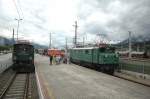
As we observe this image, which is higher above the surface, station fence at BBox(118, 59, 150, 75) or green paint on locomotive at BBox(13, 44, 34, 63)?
green paint on locomotive at BBox(13, 44, 34, 63)

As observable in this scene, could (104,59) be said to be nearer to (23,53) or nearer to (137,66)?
(137,66)

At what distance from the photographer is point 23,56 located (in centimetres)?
2836

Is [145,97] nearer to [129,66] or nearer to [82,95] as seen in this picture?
[82,95]

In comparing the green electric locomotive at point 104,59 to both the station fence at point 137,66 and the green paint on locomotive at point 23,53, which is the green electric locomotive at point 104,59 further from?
the green paint on locomotive at point 23,53

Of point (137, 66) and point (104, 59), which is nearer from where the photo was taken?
point (137, 66)

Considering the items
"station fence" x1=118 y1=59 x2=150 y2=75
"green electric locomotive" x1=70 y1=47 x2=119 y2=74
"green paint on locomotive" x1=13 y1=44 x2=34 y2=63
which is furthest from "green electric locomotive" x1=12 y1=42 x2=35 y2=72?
"station fence" x1=118 y1=59 x2=150 y2=75

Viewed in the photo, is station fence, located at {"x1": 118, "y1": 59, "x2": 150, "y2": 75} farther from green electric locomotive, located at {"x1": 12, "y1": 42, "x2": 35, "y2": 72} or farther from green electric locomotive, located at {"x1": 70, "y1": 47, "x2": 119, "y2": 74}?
green electric locomotive, located at {"x1": 12, "y1": 42, "x2": 35, "y2": 72}

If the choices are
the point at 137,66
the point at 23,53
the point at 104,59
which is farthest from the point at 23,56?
the point at 137,66

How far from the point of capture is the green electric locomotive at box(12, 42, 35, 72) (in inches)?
1113

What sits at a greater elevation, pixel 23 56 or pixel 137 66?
pixel 23 56

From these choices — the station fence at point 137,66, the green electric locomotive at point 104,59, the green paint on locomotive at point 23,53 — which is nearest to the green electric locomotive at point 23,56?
the green paint on locomotive at point 23,53

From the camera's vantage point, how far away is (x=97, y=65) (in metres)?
27.3

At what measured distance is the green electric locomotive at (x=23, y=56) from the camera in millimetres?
28266

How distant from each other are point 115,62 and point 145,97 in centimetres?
1464
